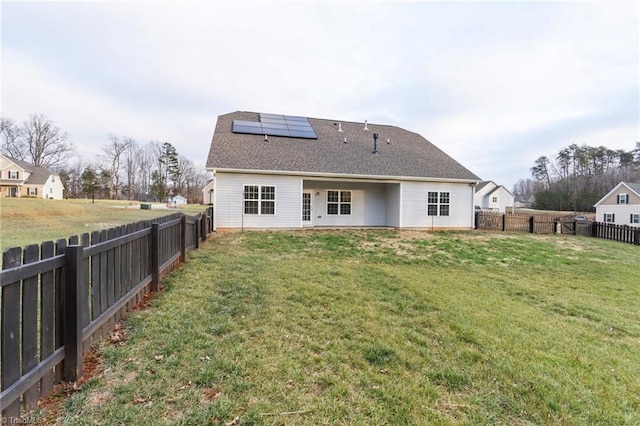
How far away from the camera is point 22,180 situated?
1588 inches

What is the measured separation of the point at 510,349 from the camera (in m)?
3.18

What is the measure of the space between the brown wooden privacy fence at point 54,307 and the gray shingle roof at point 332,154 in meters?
9.66

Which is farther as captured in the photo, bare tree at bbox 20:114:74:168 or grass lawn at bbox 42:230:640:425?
bare tree at bbox 20:114:74:168

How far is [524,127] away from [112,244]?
130 feet

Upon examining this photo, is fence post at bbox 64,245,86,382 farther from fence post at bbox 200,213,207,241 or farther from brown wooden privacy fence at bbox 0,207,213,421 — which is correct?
fence post at bbox 200,213,207,241

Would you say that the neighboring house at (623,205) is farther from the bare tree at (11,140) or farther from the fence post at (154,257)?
the bare tree at (11,140)

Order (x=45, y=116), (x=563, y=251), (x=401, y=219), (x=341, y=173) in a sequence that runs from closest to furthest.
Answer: (x=563, y=251) → (x=341, y=173) → (x=401, y=219) → (x=45, y=116)

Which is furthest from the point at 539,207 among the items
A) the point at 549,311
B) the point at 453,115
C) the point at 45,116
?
the point at 45,116

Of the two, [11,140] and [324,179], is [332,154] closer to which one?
[324,179]

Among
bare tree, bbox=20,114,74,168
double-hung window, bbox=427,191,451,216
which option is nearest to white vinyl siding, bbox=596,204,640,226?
double-hung window, bbox=427,191,451,216

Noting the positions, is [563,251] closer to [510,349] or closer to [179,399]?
[510,349]

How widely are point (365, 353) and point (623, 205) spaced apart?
143 ft

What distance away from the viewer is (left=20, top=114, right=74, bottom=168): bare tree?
47125 mm

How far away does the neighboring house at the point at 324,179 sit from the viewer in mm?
13008
